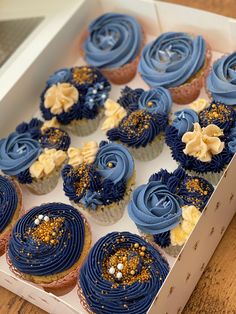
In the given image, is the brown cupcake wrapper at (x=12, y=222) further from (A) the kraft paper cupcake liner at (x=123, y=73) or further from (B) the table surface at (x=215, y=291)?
(A) the kraft paper cupcake liner at (x=123, y=73)

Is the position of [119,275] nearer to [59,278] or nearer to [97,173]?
[59,278]

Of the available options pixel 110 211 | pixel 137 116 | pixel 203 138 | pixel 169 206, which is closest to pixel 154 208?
pixel 169 206

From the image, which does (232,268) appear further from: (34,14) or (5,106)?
(34,14)

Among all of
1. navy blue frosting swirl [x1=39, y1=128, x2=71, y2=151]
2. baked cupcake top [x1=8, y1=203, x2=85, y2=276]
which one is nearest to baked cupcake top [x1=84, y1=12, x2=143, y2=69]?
navy blue frosting swirl [x1=39, y1=128, x2=71, y2=151]

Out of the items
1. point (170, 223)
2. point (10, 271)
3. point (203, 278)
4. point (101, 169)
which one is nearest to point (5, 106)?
point (101, 169)

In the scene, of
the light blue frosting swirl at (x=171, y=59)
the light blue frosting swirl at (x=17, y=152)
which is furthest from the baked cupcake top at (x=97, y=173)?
the light blue frosting swirl at (x=171, y=59)

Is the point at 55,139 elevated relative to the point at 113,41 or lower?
lower
